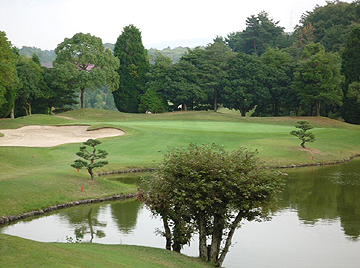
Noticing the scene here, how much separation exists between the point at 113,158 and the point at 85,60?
3610cm

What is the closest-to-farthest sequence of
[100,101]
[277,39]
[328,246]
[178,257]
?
[178,257] → [328,246] → [277,39] → [100,101]

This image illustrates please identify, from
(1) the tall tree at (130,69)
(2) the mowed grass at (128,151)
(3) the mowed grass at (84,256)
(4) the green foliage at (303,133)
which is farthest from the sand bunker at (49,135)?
(3) the mowed grass at (84,256)

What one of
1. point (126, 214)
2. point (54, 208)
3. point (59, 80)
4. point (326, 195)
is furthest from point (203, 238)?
point (59, 80)

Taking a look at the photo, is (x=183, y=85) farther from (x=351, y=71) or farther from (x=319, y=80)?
(x=351, y=71)

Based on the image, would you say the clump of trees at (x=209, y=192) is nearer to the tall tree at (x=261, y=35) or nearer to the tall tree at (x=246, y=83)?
the tall tree at (x=246, y=83)

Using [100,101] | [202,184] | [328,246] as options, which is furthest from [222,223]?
[100,101]

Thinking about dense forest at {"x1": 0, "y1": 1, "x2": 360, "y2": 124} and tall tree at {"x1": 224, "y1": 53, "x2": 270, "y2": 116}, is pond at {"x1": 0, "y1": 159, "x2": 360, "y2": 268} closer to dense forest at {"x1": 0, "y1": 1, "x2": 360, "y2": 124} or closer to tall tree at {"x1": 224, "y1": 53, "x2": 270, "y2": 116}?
dense forest at {"x1": 0, "y1": 1, "x2": 360, "y2": 124}

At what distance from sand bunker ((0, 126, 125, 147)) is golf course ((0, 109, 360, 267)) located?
0.47 m

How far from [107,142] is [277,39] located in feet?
226

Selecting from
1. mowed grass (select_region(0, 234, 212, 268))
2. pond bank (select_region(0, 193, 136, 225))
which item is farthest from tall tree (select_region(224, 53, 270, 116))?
mowed grass (select_region(0, 234, 212, 268))

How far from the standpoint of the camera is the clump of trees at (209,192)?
1628cm

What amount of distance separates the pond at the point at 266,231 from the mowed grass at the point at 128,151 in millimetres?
2059

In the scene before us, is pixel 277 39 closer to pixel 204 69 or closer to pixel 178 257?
pixel 204 69

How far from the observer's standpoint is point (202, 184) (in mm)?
16359
